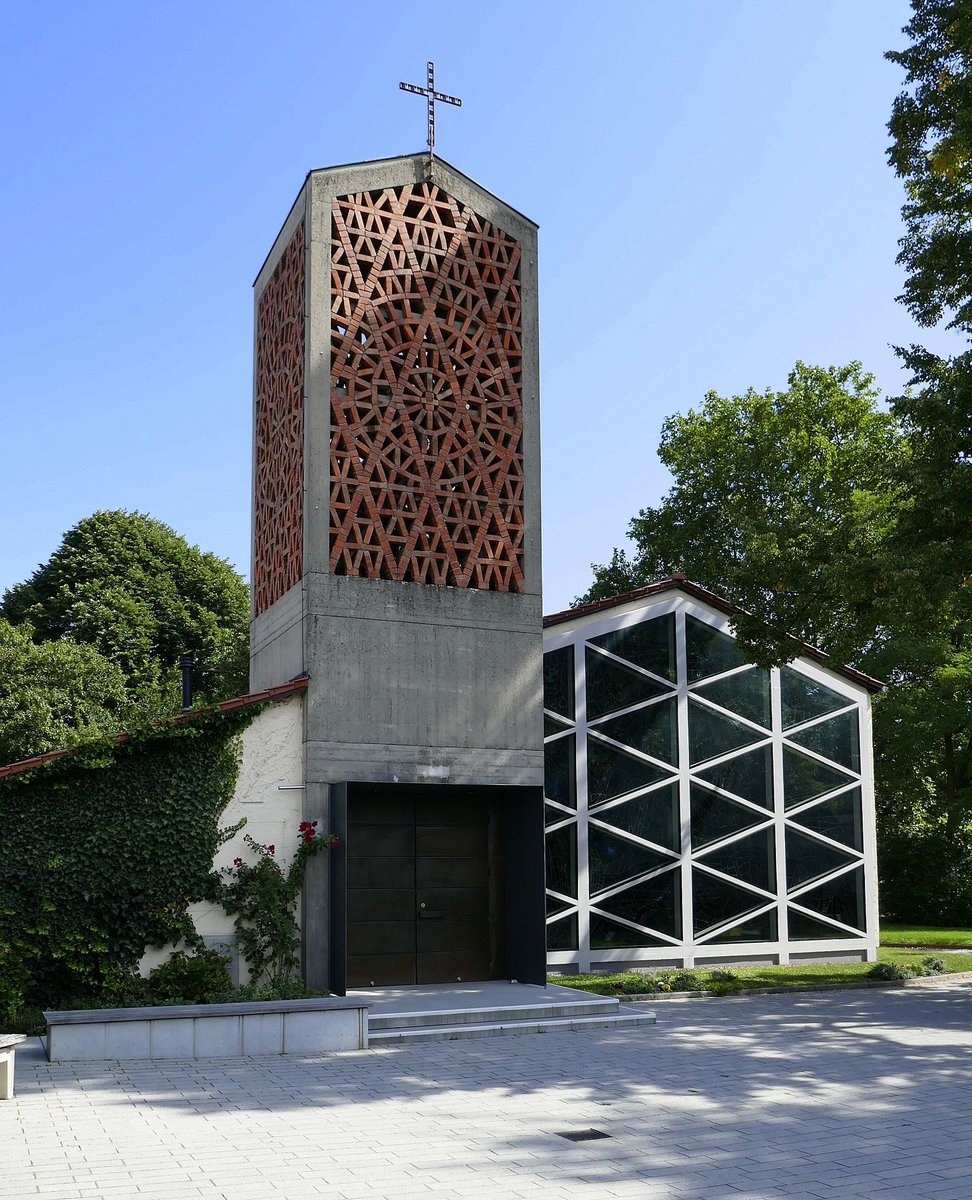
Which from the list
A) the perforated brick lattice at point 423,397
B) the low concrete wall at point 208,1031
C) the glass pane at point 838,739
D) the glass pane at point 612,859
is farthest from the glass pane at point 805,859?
the low concrete wall at point 208,1031

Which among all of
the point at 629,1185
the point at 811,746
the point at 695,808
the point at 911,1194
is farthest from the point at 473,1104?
the point at 811,746

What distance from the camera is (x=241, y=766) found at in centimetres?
1479

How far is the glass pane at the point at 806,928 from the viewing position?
66.4 feet

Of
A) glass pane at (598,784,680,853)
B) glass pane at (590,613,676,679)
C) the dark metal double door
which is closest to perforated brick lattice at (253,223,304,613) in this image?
the dark metal double door

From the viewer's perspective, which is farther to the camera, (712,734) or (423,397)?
(712,734)

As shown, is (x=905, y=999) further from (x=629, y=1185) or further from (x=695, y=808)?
(x=629, y=1185)

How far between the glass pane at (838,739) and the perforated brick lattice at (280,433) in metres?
9.77

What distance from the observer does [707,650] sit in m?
20.4

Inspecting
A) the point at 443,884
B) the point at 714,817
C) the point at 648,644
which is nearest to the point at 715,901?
the point at 714,817

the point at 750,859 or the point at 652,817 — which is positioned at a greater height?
the point at 652,817

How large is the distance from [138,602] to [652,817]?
87.9 feet

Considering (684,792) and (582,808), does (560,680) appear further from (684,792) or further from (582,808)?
(684,792)

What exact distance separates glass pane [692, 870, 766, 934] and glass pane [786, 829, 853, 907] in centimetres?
78

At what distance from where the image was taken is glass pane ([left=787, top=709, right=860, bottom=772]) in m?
21.0
